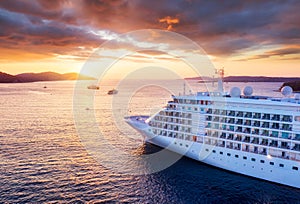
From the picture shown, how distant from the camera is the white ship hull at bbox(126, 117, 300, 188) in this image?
72.2 ft

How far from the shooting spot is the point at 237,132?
83.7 feet

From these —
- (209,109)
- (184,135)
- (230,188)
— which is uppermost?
(209,109)

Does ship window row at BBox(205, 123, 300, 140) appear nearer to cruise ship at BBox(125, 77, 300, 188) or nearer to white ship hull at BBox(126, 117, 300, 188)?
cruise ship at BBox(125, 77, 300, 188)

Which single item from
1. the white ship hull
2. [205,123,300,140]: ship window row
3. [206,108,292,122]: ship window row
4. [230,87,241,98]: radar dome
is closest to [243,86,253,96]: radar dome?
[230,87,241,98]: radar dome

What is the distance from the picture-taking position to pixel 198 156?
2764 centimetres

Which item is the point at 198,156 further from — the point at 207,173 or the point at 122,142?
the point at 122,142

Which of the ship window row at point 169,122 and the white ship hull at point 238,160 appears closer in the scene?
the white ship hull at point 238,160

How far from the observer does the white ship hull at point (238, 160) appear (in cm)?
2200

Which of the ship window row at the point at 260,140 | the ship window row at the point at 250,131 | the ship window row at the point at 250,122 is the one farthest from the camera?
the ship window row at the point at 250,122

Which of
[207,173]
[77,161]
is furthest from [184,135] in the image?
[77,161]

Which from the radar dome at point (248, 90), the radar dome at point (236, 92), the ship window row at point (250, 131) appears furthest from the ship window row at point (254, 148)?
the radar dome at point (248, 90)

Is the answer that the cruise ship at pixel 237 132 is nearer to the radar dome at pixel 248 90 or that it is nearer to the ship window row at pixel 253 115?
the ship window row at pixel 253 115

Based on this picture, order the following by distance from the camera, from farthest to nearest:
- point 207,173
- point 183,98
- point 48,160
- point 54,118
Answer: point 54,118
point 183,98
point 48,160
point 207,173

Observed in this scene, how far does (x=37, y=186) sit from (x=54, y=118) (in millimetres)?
35365
